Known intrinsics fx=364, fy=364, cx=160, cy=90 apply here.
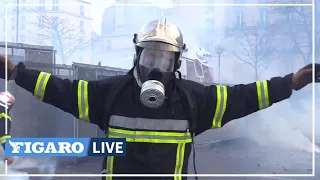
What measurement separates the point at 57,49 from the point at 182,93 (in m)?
0.78

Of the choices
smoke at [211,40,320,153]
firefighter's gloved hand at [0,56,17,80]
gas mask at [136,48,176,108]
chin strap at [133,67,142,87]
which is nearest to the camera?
gas mask at [136,48,176,108]

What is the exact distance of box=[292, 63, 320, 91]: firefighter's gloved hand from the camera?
1.68 m

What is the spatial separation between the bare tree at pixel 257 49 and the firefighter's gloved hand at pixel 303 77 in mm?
215

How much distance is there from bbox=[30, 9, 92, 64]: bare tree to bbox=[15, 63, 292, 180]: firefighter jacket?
0.37m

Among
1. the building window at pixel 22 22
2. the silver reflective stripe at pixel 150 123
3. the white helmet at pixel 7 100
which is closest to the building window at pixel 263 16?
the silver reflective stripe at pixel 150 123

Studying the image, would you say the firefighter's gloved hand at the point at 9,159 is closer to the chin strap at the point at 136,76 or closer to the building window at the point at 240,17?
the chin strap at the point at 136,76

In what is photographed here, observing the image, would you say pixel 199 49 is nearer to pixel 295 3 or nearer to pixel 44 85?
pixel 295 3

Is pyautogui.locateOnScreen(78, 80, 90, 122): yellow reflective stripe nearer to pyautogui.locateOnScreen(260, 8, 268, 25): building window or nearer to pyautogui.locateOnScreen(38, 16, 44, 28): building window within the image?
pyautogui.locateOnScreen(38, 16, 44, 28): building window

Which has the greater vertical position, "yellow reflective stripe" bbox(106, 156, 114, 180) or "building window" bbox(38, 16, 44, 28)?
"building window" bbox(38, 16, 44, 28)

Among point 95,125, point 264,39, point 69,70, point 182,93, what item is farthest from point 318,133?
point 69,70

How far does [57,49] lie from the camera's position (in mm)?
1967

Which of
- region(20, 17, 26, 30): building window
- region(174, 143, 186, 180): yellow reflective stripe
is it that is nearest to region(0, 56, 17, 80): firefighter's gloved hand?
region(20, 17, 26, 30): building window

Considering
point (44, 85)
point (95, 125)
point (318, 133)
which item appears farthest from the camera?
point (318, 133)

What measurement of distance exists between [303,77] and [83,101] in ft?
3.35
